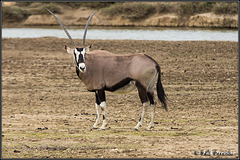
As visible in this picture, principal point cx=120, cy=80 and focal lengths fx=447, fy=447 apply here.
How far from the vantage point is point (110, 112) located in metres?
10.4

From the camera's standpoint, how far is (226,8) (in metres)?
Answer: 38.3

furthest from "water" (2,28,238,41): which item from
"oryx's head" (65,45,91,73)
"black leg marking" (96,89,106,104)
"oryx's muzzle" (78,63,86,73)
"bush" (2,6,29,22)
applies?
"oryx's muzzle" (78,63,86,73)

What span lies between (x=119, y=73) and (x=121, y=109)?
9.35 ft

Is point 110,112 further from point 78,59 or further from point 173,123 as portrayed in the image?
point 78,59

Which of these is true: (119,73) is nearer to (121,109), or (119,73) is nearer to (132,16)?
(121,109)

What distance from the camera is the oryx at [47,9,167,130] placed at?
7938 millimetres

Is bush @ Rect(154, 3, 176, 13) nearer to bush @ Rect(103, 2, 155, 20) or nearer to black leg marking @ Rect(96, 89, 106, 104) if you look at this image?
bush @ Rect(103, 2, 155, 20)

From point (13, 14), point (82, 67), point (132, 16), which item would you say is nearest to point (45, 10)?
point (13, 14)

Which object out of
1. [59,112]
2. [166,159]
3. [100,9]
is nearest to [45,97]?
[59,112]

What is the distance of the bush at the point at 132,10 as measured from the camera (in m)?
43.8

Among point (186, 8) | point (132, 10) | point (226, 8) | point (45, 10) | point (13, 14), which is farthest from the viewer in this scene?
point (13, 14)

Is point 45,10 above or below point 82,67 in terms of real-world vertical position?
below

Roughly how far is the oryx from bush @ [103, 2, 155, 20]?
117 ft

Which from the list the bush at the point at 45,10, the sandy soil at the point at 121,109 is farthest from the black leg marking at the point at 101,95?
the bush at the point at 45,10
